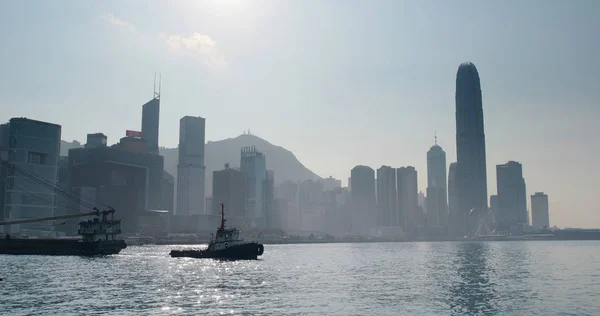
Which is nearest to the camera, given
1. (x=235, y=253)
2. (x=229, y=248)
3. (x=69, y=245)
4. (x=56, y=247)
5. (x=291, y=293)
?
(x=291, y=293)

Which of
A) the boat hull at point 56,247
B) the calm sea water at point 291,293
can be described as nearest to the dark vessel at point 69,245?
the boat hull at point 56,247

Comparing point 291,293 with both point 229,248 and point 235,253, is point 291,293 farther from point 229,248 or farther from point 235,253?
point 235,253

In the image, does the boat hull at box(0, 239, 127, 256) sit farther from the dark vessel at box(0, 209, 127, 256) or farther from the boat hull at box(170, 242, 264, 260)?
the boat hull at box(170, 242, 264, 260)

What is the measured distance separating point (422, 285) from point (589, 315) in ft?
94.9

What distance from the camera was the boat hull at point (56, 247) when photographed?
166750 millimetres

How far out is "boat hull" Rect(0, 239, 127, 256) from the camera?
547ft

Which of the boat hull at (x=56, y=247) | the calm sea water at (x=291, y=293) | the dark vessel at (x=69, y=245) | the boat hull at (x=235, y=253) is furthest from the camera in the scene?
the dark vessel at (x=69, y=245)

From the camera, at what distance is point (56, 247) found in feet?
561

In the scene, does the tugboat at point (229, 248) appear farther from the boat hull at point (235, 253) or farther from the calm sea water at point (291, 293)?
the calm sea water at point (291, 293)

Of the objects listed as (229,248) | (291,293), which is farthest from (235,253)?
(291,293)

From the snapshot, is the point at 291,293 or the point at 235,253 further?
the point at 235,253

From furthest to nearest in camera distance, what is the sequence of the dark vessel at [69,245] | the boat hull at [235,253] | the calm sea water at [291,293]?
the dark vessel at [69,245] → the boat hull at [235,253] → the calm sea water at [291,293]

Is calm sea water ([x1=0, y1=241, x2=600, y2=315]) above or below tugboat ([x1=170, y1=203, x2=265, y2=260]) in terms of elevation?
below

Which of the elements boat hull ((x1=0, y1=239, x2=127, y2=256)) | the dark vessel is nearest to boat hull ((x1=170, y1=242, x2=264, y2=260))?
boat hull ((x1=0, y1=239, x2=127, y2=256))
